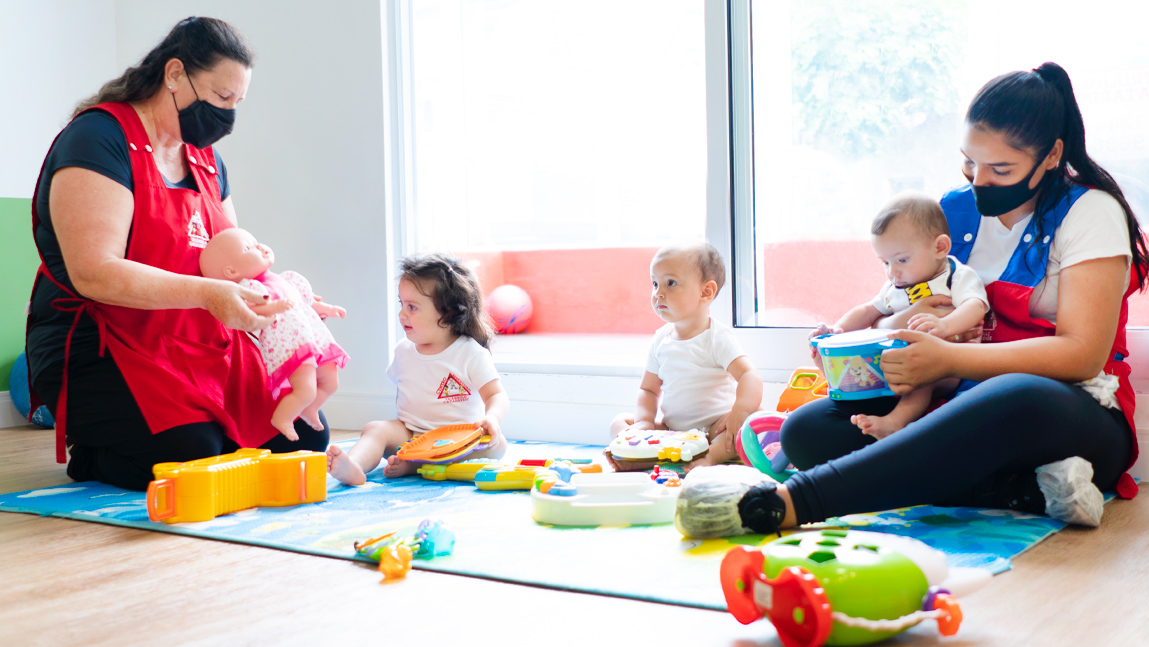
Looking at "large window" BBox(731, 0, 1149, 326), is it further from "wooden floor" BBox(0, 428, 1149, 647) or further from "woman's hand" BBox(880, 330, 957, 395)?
"wooden floor" BBox(0, 428, 1149, 647)

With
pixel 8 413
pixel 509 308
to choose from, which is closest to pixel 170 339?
pixel 8 413

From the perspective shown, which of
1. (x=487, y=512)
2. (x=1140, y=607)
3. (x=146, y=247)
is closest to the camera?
(x=1140, y=607)

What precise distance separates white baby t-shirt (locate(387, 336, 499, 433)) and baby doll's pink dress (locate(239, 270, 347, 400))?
0.26 metres

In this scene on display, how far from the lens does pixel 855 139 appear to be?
224 cm

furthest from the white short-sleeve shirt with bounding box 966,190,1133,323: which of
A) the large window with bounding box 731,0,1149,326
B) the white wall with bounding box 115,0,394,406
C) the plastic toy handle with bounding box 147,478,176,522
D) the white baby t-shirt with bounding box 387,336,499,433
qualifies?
the white wall with bounding box 115,0,394,406

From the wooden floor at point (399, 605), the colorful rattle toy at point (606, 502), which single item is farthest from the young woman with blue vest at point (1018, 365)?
the colorful rattle toy at point (606, 502)

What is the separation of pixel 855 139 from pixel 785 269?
0.37m

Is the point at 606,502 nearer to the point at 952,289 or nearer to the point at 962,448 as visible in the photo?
the point at 962,448

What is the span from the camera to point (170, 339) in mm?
1891

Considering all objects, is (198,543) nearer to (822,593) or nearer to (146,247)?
(146,247)

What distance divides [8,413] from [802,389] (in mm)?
2767

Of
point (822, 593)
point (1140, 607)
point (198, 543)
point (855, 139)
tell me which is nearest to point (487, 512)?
point (198, 543)

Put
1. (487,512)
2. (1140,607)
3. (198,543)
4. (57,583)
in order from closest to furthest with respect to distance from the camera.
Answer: (1140,607) < (57,583) < (198,543) < (487,512)

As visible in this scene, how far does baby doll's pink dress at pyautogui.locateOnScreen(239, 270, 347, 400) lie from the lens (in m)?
1.90
